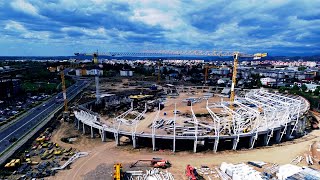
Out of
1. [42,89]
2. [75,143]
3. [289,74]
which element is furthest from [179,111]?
[289,74]

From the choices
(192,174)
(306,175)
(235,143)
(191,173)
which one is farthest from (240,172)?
(235,143)

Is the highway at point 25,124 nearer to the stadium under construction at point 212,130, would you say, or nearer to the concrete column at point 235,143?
the stadium under construction at point 212,130

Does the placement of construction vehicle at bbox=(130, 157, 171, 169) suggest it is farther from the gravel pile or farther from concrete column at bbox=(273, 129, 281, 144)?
concrete column at bbox=(273, 129, 281, 144)

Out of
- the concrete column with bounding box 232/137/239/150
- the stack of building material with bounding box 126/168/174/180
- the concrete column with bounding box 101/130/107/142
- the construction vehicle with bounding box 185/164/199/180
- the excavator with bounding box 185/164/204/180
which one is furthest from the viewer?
the concrete column with bounding box 101/130/107/142

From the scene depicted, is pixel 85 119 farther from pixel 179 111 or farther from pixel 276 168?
pixel 276 168

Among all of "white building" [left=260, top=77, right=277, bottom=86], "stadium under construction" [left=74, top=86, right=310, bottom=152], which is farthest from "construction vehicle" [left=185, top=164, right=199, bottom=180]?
"white building" [left=260, top=77, right=277, bottom=86]

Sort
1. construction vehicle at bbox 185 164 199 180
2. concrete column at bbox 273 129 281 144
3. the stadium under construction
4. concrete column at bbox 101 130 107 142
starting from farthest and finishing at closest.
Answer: concrete column at bbox 273 129 281 144 < concrete column at bbox 101 130 107 142 < the stadium under construction < construction vehicle at bbox 185 164 199 180
